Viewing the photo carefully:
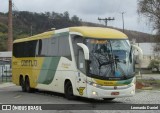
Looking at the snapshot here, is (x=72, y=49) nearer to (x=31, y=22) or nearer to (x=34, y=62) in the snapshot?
(x=34, y=62)

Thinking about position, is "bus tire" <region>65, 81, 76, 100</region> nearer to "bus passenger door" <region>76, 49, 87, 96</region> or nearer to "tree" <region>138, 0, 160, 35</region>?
"bus passenger door" <region>76, 49, 87, 96</region>

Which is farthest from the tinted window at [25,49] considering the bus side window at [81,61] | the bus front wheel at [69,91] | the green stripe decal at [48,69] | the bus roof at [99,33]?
the bus side window at [81,61]

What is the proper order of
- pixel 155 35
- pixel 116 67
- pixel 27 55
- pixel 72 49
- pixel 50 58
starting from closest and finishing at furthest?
pixel 116 67, pixel 72 49, pixel 50 58, pixel 27 55, pixel 155 35

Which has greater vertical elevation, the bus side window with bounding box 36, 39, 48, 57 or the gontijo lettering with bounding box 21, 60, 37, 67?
the bus side window with bounding box 36, 39, 48, 57

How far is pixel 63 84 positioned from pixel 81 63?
247cm

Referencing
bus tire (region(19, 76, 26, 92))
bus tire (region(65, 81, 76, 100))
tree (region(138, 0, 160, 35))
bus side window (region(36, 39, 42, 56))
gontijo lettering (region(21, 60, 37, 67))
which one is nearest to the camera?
bus tire (region(65, 81, 76, 100))

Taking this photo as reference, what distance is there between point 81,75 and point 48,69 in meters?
4.80

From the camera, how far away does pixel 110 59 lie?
20016mm

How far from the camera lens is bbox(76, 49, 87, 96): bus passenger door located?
2019cm

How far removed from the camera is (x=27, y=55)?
94.8 feet

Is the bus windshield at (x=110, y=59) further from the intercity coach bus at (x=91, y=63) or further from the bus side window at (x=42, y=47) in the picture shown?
the bus side window at (x=42, y=47)

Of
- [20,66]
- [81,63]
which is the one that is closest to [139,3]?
[20,66]

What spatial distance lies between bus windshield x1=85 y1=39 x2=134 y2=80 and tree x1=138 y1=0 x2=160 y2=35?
2999 cm

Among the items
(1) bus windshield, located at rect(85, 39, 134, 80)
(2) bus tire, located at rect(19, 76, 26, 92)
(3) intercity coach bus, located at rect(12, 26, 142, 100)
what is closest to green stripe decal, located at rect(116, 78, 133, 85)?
(3) intercity coach bus, located at rect(12, 26, 142, 100)
